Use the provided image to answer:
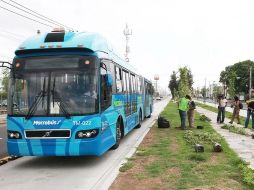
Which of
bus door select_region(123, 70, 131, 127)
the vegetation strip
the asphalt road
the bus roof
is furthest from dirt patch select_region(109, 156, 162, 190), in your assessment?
bus door select_region(123, 70, 131, 127)

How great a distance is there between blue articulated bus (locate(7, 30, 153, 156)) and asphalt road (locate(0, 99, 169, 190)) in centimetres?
44

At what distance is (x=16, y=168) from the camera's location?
32.8ft

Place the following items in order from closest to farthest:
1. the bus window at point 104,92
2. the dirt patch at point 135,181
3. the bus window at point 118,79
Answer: the dirt patch at point 135,181
the bus window at point 104,92
the bus window at point 118,79

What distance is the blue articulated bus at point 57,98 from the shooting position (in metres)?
9.52

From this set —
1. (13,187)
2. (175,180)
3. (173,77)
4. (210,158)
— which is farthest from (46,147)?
(173,77)

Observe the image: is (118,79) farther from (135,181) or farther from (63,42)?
(135,181)

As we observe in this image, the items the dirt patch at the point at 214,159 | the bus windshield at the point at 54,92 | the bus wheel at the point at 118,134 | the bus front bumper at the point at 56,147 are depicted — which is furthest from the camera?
the bus wheel at the point at 118,134

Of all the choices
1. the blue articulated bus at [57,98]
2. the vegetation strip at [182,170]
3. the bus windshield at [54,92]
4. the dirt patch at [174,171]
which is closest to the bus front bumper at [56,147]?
the blue articulated bus at [57,98]

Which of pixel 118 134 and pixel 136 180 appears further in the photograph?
pixel 118 134

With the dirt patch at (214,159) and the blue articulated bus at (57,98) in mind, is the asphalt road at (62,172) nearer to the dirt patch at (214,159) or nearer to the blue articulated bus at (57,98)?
the blue articulated bus at (57,98)

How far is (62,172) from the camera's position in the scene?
9344mm

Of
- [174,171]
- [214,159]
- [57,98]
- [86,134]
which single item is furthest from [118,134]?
[174,171]

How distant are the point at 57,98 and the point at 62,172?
5.73 feet

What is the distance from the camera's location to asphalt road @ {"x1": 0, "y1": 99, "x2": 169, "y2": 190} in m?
8.03
